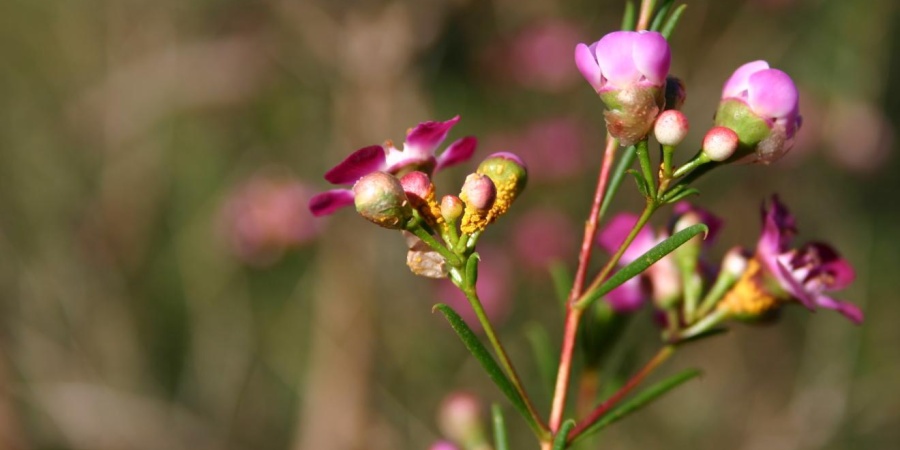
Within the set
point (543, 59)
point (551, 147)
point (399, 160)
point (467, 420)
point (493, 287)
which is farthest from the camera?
point (543, 59)

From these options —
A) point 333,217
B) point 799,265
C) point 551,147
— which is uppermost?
point 333,217

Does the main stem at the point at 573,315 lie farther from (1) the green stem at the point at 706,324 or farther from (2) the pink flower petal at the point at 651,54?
(1) the green stem at the point at 706,324

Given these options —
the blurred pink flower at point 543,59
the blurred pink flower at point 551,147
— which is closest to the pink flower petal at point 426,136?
the blurred pink flower at point 551,147

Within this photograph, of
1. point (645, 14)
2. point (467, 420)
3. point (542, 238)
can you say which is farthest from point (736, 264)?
point (542, 238)

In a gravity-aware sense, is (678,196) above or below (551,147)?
below

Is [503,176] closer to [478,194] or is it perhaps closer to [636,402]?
[478,194]

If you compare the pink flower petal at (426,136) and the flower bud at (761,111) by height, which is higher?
the pink flower petal at (426,136)

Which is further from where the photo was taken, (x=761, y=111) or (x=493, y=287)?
(x=493, y=287)

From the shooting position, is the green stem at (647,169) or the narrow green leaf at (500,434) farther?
the narrow green leaf at (500,434)
